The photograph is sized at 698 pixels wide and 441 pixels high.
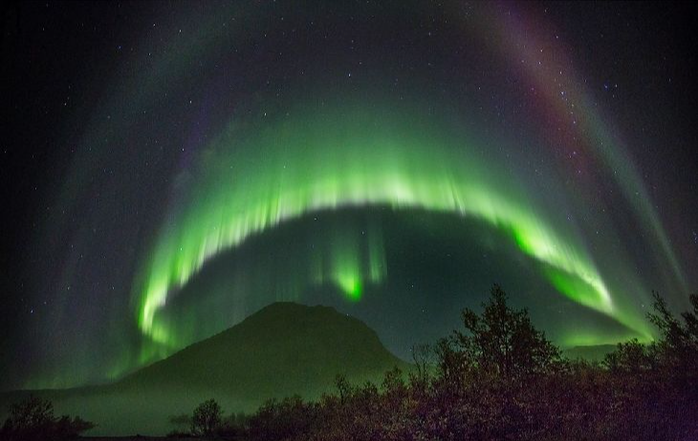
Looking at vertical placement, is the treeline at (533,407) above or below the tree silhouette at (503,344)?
below

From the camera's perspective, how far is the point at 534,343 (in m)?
34.2

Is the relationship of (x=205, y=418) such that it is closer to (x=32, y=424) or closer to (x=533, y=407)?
(x=32, y=424)

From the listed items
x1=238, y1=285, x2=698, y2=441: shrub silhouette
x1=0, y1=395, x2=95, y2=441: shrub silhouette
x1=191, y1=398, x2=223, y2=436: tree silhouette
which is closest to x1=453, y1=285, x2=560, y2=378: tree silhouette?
x1=238, y1=285, x2=698, y2=441: shrub silhouette

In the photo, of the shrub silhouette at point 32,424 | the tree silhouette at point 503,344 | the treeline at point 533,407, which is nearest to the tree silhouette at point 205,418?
the treeline at point 533,407

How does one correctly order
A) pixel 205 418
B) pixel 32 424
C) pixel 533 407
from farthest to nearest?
pixel 205 418 → pixel 32 424 → pixel 533 407

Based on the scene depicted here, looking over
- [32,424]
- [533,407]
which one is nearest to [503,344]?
[533,407]

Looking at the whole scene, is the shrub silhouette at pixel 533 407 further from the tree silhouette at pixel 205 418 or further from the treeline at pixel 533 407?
the tree silhouette at pixel 205 418

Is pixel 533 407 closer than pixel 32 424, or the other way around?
pixel 533 407

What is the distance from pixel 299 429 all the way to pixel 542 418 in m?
17.1

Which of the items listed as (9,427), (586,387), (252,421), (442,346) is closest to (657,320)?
(442,346)

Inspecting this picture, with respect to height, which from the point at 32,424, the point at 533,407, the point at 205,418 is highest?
the point at 32,424

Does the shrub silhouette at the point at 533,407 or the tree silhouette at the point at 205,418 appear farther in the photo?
the tree silhouette at the point at 205,418

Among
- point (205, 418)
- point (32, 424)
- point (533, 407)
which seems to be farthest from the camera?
point (205, 418)

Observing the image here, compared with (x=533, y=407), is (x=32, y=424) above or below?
above
